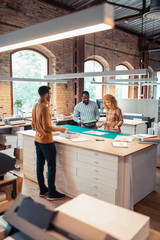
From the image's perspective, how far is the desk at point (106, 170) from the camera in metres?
3.03

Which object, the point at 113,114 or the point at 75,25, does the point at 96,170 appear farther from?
the point at 75,25

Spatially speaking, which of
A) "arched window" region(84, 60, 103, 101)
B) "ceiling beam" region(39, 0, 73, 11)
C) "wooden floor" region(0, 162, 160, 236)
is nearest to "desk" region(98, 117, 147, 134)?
"wooden floor" region(0, 162, 160, 236)

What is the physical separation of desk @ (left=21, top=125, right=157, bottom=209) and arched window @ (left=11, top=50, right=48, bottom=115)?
11.0 ft

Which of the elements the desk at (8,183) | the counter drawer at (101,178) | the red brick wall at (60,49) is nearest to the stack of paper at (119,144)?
the counter drawer at (101,178)

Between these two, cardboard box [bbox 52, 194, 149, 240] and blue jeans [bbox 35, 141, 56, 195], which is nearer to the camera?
cardboard box [bbox 52, 194, 149, 240]

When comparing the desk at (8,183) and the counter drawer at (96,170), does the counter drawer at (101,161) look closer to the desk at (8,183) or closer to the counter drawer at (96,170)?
the counter drawer at (96,170)

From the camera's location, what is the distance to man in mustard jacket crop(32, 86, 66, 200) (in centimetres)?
329

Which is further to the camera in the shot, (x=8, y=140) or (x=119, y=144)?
(x=8, y=140)

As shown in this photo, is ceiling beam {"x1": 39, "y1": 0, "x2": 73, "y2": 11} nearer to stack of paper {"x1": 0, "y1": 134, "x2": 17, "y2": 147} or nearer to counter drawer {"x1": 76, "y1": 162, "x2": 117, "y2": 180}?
stack of paper {"x1": 0, "y1": 134, "x2": 17, "y2": 147}

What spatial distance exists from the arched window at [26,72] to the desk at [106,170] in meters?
3.35

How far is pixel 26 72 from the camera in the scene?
287 inches

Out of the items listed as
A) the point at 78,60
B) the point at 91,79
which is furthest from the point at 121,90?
the point at 78,60

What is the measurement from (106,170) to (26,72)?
205 inches

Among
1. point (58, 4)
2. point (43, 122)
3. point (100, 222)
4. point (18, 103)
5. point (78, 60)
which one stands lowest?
point (100, 222)
